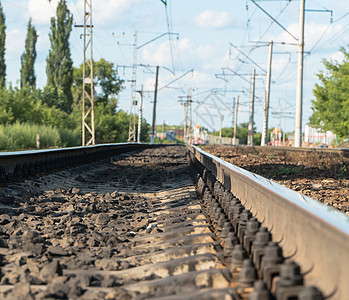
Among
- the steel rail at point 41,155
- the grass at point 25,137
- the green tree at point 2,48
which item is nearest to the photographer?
the steel rail at point 41,155

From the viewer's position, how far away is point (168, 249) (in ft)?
12.7

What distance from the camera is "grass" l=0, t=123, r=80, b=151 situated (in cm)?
2783

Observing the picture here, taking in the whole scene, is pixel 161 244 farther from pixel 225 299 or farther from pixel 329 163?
pixel 329 163

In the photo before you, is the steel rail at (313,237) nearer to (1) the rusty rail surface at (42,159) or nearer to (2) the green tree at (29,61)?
(1) the rusty rail surface at (42,159)

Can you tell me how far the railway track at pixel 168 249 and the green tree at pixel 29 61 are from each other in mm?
68285

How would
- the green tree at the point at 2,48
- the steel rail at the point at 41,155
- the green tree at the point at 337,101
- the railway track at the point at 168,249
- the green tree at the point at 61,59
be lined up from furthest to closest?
the green tree at the point at 61,59 → the green tree at the point at 2,48 → the green tree at the point at 337,101 → the steel rail at the point at 41,155 → the railway track at the point at 168,249

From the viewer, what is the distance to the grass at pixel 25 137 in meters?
27.8

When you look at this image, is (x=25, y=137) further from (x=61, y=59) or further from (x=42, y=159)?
(x=61, y=59)

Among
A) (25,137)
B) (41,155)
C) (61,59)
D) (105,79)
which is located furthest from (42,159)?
(105,79)

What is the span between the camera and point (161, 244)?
13.7 feet

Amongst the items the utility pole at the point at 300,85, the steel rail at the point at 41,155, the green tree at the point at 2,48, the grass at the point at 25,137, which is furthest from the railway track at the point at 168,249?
the green tree at the point at 2,48

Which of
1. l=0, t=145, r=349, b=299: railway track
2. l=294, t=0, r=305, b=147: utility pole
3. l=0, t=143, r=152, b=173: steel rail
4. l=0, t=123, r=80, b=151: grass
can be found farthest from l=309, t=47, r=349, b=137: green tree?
l=0, t=145, r=349, b=299: railway track

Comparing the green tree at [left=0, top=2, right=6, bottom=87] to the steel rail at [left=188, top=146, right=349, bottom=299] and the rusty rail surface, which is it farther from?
the steel rail at [left=188, top=146, right=349, bottom=299]

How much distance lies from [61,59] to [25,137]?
42.5 m
